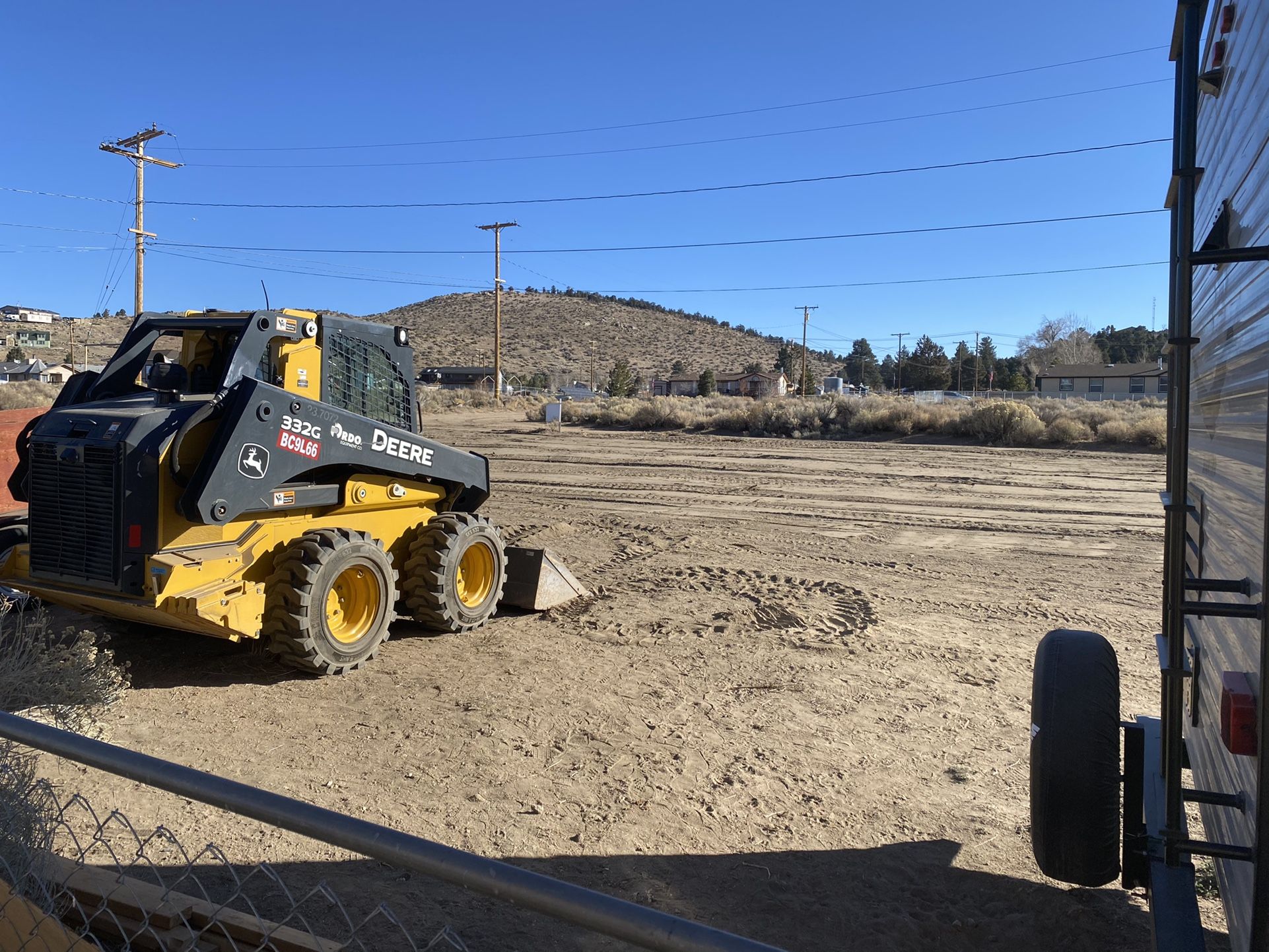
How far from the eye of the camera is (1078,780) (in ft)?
11.1

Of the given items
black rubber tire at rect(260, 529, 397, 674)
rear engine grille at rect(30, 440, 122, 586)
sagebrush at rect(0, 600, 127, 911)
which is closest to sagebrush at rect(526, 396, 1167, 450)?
black rubber tire at rect(260, 529, 397, 674)

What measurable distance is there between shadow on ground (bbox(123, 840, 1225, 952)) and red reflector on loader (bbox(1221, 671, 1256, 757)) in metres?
2.20

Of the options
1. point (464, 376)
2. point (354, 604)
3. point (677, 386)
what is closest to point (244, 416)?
point (354, 604)

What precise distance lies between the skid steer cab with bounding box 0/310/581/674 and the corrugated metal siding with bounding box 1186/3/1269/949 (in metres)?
5.52

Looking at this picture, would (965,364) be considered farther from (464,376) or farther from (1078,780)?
(1078,780)

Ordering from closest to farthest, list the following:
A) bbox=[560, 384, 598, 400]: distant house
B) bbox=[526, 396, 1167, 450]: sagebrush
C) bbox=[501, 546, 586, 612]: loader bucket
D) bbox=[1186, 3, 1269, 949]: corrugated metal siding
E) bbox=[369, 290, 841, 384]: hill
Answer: bbox=[1186, 3, 1269, 949]: corrugated metal siding < bbox=[501, 546, 586, 612]: loader bucket < bbox=[526, 396, 1167, 450]: sagebrush < bbox=[560, 384, 598, 400]: distant house < bbox=[369, 290, 841, 384]: hill

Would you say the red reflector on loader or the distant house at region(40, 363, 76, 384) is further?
the distant house at region(40, 363, 76, 384)

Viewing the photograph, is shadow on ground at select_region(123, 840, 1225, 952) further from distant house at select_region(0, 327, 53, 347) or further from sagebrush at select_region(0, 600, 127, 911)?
distant house at select_region(0, 327, 53, 347)

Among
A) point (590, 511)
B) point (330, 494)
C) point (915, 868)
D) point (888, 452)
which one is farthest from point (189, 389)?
point (888, 452)

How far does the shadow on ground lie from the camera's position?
4.06 metres

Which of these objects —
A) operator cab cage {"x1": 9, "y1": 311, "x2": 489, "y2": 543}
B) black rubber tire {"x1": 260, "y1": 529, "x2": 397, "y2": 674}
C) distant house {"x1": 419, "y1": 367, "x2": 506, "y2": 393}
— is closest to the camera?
operator cab cage {"x1": 9, "y1": 311, "x2": 489, "y2": 543}

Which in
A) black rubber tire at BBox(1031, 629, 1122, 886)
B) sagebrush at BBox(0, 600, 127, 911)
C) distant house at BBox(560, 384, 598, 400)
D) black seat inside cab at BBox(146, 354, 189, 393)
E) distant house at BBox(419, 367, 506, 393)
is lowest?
sagebrush at BBox(0, 600, 127, 911)

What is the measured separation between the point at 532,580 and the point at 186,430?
381 centimetres

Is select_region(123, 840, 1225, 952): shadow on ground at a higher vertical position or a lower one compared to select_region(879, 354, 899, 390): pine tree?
lower
